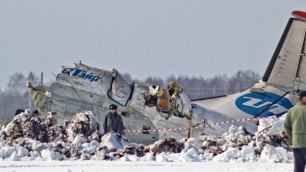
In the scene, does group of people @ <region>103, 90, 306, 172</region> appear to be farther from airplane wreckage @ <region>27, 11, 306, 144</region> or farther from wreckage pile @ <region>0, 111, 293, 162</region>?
airplane wreckage @ <region>27, 11, 306, 144</region>

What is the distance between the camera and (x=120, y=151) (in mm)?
13422

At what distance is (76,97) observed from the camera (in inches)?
687

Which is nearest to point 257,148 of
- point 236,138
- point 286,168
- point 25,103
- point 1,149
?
point 236,138

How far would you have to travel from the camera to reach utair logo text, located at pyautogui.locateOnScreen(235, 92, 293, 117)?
18953mm

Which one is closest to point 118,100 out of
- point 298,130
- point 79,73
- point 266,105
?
point 79,73

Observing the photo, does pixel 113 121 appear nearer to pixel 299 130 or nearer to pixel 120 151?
pixel 120 151

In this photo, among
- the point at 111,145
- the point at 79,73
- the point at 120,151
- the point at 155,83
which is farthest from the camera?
the point at 155,83

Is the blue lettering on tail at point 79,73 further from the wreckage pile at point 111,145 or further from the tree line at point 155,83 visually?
the tree line at point 155,83

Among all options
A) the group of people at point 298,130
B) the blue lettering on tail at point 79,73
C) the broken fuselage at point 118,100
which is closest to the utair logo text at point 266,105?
the broken fuselage at point 118,100

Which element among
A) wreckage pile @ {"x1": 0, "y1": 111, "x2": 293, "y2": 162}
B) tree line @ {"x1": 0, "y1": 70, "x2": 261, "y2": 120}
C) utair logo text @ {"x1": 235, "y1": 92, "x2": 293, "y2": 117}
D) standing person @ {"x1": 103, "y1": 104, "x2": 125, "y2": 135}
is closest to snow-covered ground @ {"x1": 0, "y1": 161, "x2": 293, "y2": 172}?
wreckage pile @ {"x1": 0, "y1": 111, "x2": 293, "y2": 162}

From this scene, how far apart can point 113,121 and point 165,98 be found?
96.2 inches

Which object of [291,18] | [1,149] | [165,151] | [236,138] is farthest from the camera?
[291,18]

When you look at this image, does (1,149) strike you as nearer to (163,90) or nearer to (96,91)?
(96,91)

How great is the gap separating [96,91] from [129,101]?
112 cm
